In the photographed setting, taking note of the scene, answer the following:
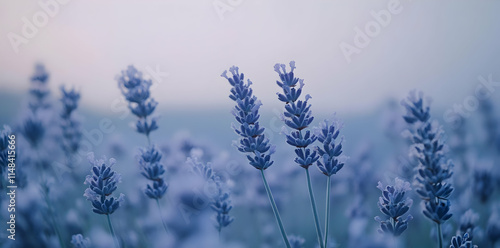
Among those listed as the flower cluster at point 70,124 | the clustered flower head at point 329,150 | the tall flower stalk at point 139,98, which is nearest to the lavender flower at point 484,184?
the clustered flower head at point 329,150

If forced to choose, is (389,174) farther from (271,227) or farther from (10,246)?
(10,246)

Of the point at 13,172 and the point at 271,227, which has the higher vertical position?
the point at 13,172

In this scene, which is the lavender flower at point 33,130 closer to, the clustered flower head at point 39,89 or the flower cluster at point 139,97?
the clustered flower head at point 39,89

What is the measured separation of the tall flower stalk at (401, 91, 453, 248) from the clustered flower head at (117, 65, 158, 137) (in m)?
0.66

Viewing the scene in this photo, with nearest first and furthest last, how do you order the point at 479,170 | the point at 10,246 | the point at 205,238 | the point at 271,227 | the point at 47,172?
the point at 205,238, the point at 10,246, the point at 479,170, the point at 271,227, the point at 47,172

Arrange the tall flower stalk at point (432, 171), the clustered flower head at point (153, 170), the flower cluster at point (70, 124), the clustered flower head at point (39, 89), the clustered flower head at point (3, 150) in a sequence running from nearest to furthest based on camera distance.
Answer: the tall flower stalk at point (432, 171), the clustered flower head at point (153, 170), the clustered flower head at point (3, 150), the flower cluster at point (70, 124), the clustered flower head at point (39, 89)

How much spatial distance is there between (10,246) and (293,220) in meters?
1.08

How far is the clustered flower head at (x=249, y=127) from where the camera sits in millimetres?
877

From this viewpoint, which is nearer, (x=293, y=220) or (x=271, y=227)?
(x=271, y=227)

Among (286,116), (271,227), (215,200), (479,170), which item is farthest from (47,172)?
(479,170)

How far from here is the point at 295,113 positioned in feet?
2.99

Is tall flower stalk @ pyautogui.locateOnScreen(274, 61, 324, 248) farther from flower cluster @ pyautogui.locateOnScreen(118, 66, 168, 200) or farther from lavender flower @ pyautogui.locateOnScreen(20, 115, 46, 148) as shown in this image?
lavender flower @ pyautogui.locateOnScreen(20, 115, 46, 148)

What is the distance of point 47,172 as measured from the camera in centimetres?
174

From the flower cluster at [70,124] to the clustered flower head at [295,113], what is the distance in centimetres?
88
